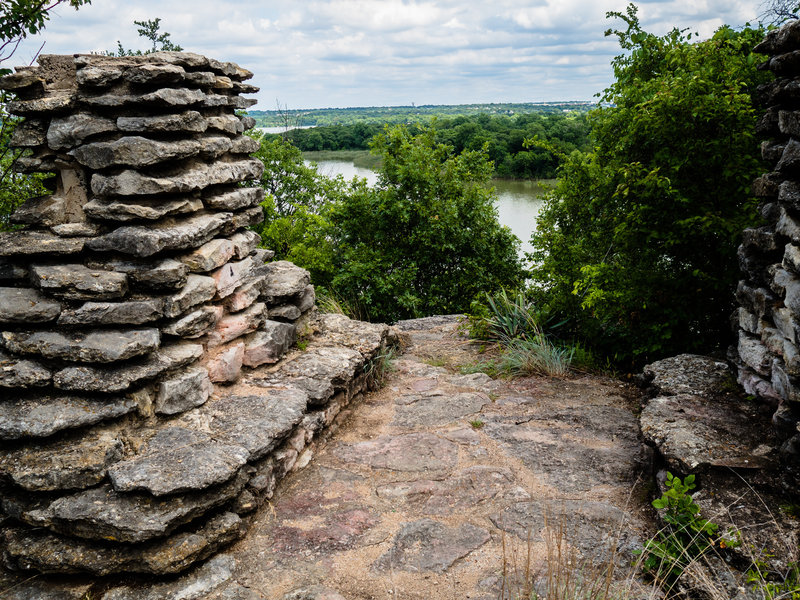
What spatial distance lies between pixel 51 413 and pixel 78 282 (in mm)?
739

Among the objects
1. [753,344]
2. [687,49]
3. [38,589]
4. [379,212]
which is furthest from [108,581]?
[379,212]

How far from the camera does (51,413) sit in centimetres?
313

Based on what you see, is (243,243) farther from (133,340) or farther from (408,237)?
(408,237)

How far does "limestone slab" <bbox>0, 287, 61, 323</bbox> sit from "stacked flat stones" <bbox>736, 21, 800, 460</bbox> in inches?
153

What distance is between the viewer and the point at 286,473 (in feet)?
12.6

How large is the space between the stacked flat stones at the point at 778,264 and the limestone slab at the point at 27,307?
3891 mm

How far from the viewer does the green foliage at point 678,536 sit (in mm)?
2779

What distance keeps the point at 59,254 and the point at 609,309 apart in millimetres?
4224

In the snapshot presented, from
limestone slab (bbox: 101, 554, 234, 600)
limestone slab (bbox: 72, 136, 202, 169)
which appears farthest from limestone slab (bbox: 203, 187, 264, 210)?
limestone slab (bbox: 101, 554, 234, 600)

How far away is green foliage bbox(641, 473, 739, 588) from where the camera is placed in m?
2.78

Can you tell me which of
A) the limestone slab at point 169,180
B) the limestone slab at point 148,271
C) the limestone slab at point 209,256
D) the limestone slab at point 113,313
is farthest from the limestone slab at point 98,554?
the limestone slab at point 169,180

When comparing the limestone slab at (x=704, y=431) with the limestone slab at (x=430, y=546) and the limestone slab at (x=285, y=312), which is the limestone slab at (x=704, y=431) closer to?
the limestone slab at (x=430, y=546)

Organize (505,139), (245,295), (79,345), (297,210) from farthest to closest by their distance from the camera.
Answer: (505,139) < (297,210) < (245,295) < (79,345)

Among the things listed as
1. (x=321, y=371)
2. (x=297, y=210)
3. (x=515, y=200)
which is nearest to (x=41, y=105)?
(x=321, y=371)
